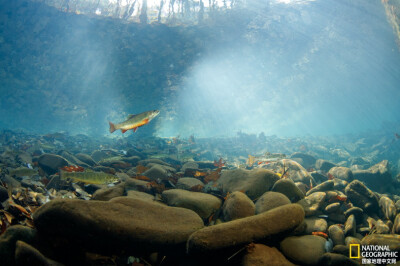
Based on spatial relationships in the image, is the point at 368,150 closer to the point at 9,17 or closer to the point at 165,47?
the point at 165,47

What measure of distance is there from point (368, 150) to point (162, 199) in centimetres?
3756

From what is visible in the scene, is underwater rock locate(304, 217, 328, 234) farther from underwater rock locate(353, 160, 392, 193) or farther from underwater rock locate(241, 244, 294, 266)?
underwater rock locate(353, 160, 392, 193)

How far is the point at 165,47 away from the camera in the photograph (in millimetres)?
17859

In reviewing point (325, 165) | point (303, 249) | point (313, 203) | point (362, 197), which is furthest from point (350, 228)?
point (325, 165)

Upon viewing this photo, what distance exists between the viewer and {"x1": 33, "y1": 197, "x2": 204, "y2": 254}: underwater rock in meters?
2.23

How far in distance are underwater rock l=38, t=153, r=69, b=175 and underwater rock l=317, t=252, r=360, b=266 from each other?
7.39 m

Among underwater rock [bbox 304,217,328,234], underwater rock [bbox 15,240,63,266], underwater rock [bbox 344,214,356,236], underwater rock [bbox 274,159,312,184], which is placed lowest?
underwater rock [bbox 274,159,312,184]

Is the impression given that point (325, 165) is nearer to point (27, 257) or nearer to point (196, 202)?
point (196, 202)

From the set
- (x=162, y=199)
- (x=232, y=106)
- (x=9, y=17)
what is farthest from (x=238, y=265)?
(x=232, y=106)

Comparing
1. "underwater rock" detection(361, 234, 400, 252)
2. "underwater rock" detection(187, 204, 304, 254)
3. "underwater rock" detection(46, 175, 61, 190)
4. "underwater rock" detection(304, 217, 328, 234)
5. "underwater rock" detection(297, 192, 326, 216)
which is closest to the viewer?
"underwater rock" detection(187, 204, 304, 254)

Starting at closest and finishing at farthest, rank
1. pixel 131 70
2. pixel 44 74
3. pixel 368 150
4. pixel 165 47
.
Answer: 1. pixel 165 47
2. pixel 131 70
3. pixel 44 74
4. pixel 368 150

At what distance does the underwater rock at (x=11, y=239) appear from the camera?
207 cm

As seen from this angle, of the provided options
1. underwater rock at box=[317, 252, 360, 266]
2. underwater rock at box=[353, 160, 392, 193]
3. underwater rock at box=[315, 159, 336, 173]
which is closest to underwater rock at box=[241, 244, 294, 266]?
underwater rock at box=[317, 252, 360, 266]

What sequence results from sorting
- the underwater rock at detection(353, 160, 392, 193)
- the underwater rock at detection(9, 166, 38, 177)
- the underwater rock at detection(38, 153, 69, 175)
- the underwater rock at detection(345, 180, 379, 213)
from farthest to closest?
1. the underwater rock at detection(353, 160, 392, 193)
2. the underwater rock at detection(38, 153, 69, 175)
3. the underwater rock at detection(9, 166, 38, 177)
4. the underwater rock at detection(345, 180, 379, 213)
